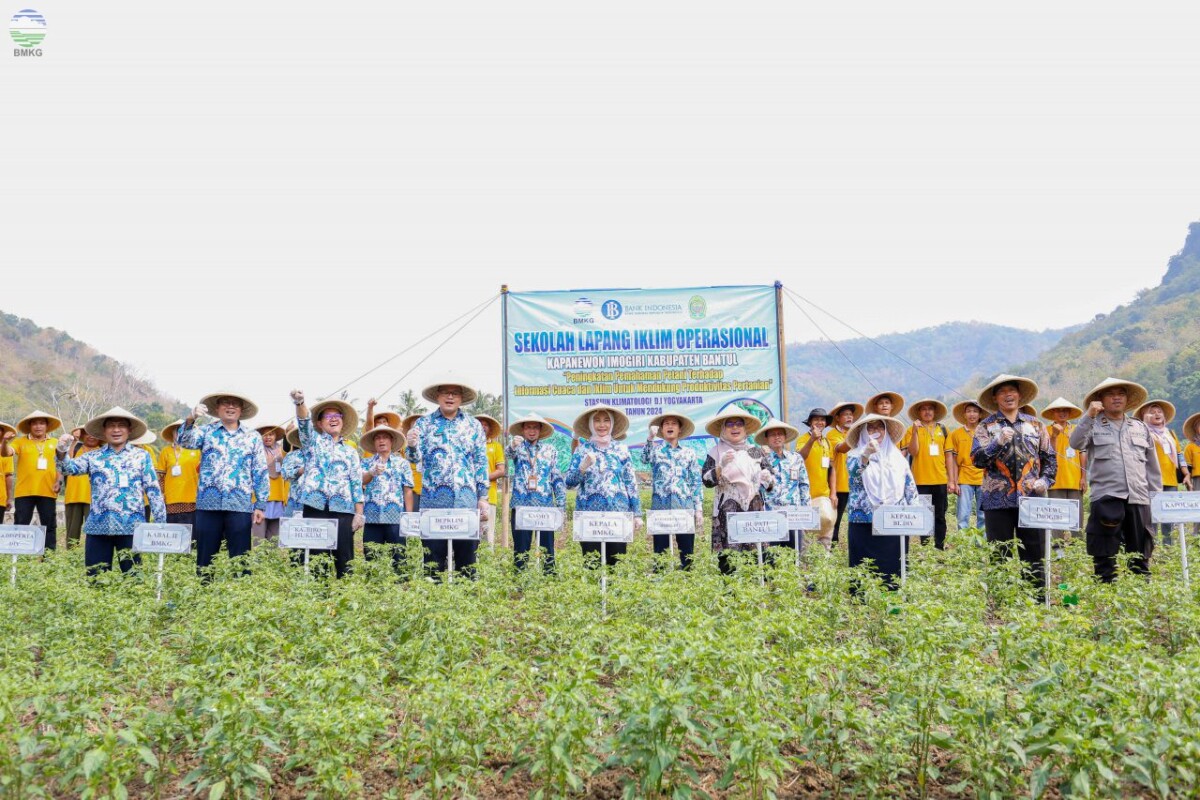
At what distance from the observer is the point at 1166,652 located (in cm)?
528

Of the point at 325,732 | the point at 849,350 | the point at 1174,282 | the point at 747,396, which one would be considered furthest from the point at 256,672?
the point at 849,350

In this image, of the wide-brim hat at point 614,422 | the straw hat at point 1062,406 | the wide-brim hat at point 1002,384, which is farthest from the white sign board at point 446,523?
the straw hat at point 1062,406

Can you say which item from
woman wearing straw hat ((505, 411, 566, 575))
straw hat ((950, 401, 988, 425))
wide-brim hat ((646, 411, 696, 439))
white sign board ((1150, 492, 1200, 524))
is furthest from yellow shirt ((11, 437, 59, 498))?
white sign board ((1150, 492, 1200, 524))

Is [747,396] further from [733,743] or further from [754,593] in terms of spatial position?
[733,743]

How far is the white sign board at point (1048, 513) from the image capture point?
666 centimetres

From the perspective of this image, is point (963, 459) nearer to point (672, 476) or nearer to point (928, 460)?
point (928, 460)

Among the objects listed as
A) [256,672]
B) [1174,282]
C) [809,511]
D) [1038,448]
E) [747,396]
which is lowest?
[256,672]

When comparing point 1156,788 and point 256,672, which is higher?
point 256,672

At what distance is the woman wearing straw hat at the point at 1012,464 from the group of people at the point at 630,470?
0.5 inches

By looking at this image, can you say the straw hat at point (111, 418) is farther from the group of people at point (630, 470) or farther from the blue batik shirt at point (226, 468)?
the blue batik shirt at point (226, 468)

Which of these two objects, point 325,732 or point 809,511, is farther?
point 809,511

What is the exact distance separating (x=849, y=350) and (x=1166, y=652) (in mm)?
166620

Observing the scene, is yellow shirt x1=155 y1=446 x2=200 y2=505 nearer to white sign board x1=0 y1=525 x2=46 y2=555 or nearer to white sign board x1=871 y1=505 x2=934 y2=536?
white sign board x1=0 y1=525 x2=46 y2=555

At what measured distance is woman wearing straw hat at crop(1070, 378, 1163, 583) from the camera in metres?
6.96
